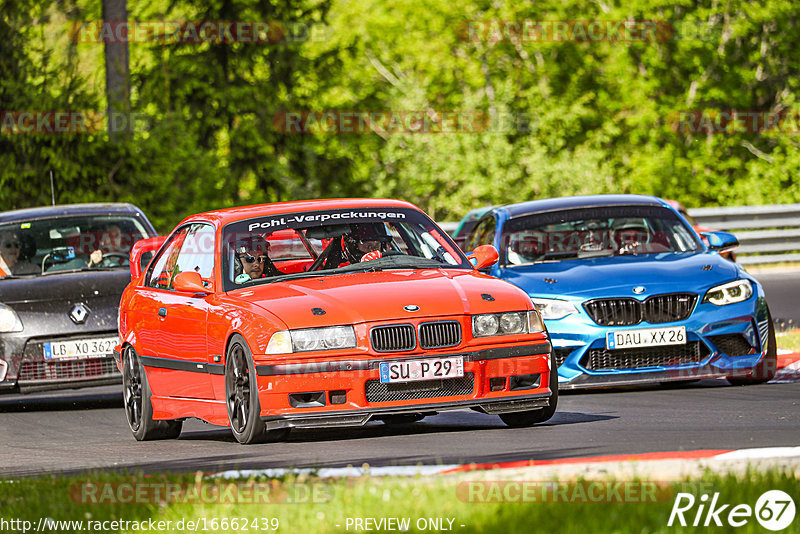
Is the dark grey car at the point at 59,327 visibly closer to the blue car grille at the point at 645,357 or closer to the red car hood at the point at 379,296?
the red car hood at the point at 379,296

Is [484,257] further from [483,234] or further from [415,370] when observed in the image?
[483,234]

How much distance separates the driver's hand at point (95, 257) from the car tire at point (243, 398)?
5.21m

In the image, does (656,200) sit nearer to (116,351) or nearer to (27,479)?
(116,351)

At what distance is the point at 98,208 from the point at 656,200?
5211 mm

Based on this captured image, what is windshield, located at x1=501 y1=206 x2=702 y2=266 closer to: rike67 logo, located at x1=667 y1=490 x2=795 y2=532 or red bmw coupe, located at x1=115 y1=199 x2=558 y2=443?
red bmw coupe, located at x1=115 y1=199 x2=558 y2=443

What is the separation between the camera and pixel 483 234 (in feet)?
46.6

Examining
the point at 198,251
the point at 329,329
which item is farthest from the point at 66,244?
the point at 329,329

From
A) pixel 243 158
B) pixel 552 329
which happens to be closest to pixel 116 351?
pixel 552 329

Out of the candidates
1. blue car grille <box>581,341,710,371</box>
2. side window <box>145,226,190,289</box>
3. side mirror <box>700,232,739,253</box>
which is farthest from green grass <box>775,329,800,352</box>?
side window <box>145,226,190,289</box>

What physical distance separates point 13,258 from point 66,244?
51 centimetres

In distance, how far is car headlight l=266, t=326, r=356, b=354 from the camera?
8.81m

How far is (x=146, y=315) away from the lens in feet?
35.6

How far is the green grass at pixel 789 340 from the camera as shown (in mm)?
13917

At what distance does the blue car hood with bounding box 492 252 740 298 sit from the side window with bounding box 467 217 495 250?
1.28 meters
